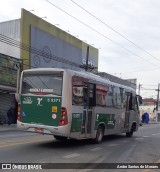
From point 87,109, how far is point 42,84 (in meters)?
2.27

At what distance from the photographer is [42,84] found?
14.4 metres

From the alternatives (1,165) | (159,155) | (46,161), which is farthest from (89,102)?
(1,165)

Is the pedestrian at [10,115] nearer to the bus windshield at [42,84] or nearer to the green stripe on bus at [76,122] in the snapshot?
the bus windshield at [42,84]

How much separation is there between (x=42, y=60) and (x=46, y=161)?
25985 millimetres

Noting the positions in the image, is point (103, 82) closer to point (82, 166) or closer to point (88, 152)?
point (88, 152)

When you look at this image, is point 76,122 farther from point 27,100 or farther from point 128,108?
point 128,108

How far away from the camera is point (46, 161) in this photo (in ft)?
36.4

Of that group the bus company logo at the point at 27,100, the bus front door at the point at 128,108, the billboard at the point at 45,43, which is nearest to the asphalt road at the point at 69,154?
the bus company logo at the point at 27,100

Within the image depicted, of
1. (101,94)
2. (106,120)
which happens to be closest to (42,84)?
(101,94)

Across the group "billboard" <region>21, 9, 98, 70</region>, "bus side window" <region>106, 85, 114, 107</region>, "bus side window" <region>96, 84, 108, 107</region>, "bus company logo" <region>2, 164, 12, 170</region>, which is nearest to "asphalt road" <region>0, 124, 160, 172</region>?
"bus company logo" <region>2, 164, 12, 170</region>

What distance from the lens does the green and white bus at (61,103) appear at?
13.8 m

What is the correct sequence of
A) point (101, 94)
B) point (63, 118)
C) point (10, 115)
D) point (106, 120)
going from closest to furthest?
1. point (63, 118)
2. point (101, 94)
3. point (106, 120)
4. point (10, 115)

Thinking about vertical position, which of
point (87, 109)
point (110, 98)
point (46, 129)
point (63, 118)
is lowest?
point (46, 129)

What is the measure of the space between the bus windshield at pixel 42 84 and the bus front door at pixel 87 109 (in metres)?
1.55
